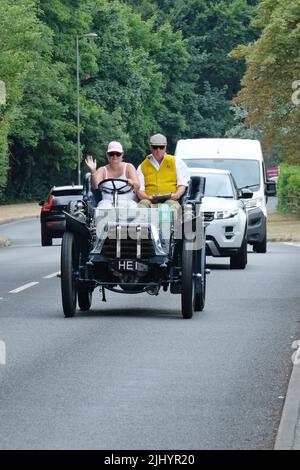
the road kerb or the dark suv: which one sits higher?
the road kerb

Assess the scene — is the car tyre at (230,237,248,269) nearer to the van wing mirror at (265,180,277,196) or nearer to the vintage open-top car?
the van wing mirror at (265,180,277,196)

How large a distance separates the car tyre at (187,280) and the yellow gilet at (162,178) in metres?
1.14

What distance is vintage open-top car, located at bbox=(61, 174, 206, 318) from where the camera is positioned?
15828mm

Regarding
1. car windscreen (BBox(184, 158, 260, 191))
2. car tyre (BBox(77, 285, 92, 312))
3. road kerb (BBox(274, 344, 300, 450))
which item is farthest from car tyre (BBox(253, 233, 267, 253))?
road kerb (BBox(274, 344, 300, 450))

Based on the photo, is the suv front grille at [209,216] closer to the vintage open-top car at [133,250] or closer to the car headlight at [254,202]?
the car headlight at [254,202]

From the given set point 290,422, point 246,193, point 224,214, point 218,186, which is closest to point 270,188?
point 218,186

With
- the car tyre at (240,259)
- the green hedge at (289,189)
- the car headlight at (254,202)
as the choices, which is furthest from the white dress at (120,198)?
the green hedge at (289,189)

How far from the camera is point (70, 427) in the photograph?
8898 millimetres

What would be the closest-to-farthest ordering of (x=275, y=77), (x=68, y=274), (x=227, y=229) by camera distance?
1. (x=68, y=274)
2. (x=227, y=229)
3. (x=275, y=77)

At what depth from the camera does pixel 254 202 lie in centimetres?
3147

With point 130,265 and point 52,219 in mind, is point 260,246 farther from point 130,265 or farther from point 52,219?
point 130,265

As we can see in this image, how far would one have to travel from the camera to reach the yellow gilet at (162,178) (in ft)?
55.3

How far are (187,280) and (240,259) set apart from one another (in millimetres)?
9652

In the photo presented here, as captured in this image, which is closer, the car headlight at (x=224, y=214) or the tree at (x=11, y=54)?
the car headlight at (x=224, y=214)
